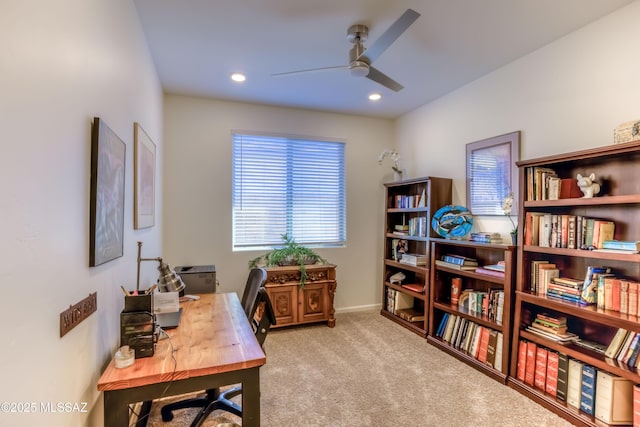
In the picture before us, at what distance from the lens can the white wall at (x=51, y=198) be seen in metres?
0.83

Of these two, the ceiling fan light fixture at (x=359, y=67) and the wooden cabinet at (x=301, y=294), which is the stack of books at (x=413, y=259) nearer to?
the wooden cabinet at (x=301, y=294)

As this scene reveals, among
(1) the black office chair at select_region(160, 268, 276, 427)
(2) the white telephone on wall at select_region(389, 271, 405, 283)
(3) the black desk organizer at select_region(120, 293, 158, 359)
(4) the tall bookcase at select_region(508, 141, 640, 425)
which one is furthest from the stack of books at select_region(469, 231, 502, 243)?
(3) the black desk organizer at select_region(120, 293, 158, 359)

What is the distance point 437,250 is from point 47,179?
3.32 metres

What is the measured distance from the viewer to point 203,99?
3.88 m

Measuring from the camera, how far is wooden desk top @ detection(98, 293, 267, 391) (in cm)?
134

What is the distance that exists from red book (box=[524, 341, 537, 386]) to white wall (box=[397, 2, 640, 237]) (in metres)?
1.02

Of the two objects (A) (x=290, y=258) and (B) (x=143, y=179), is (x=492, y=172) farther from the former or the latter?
(B) (x=143, y=179)

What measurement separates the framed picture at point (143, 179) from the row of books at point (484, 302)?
9.93ft

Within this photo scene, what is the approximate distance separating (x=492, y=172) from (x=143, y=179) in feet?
10.5

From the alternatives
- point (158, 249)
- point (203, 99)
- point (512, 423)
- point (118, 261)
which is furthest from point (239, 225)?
point (512, 423)

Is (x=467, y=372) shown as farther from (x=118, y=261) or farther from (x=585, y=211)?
(x=118, y=261)

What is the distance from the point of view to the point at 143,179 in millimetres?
2439

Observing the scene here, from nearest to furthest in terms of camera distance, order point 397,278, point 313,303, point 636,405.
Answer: point 636,405 < point 313,303 < point 397,278

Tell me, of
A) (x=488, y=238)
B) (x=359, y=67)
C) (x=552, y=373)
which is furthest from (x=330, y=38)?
(x=552, y=373)
